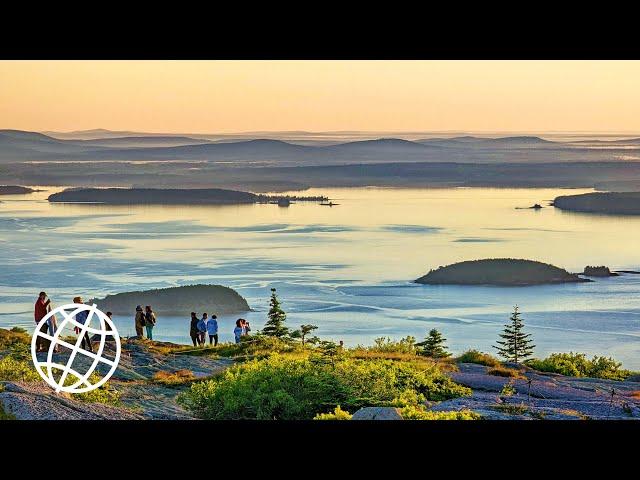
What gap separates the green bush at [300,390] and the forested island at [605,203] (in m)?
40.3

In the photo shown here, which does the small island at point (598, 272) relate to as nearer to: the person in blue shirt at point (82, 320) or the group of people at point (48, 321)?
the person in blue shirt at point (82, 320)

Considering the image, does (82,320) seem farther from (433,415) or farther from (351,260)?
(351,260)

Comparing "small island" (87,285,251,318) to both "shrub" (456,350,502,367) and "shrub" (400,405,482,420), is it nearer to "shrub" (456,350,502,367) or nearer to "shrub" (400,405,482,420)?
"shrub" (456,350,502,367)

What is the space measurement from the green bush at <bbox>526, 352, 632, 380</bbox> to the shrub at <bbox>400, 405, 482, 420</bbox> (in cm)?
788

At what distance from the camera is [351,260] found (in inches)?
2611

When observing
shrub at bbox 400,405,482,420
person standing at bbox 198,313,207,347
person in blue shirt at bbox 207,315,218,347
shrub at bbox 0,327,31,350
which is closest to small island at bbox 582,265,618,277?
person standing at bbox 198,313,207,347

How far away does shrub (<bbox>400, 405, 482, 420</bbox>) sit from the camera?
1389 centimetres

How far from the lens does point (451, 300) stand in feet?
181

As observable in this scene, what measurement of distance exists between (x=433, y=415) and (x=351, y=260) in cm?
5223

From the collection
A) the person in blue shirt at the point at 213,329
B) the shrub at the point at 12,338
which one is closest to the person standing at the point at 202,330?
the person in blue shirt at the point at 213,329

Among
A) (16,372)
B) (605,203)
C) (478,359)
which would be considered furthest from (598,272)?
(16,372)

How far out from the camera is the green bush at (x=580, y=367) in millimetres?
21797

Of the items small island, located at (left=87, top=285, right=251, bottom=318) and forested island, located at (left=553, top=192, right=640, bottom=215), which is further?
forested island, located at (left=553, top=192, right=640, bottom=215)
